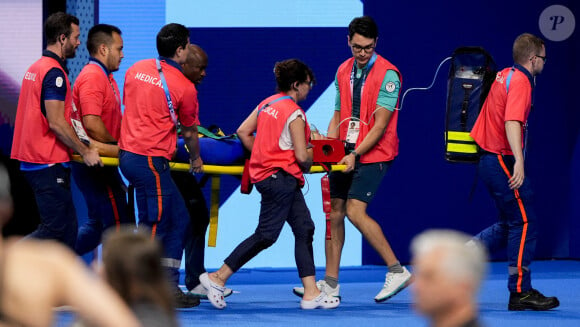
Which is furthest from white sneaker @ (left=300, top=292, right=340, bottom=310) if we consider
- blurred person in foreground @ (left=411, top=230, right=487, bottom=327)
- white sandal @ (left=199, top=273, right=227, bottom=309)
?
blurred person in foreground @ (left=411, top=230, right=487, bottom=327)

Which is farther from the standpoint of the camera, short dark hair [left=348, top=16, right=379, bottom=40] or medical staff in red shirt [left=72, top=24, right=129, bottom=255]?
short dark hair [left=348, top=16, right=379, bottom=40]

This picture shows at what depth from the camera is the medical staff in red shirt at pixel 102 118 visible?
6402 mm

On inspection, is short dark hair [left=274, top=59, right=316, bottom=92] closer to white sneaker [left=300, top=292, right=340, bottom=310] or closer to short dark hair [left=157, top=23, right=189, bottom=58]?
short dark hair [left=157, top=23, right=189, bottom=58]

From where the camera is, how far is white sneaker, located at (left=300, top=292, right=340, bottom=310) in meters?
6.68

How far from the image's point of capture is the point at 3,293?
2289 millimetres

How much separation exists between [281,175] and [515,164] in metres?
1.45

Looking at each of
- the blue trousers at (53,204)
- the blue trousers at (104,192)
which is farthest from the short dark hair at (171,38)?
the blue trousers at (53,204)

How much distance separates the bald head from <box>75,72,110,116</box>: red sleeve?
0.57 m

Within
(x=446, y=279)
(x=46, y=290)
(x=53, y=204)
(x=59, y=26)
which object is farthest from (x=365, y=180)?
→ (x=46, y=290)

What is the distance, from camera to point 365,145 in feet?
22.3

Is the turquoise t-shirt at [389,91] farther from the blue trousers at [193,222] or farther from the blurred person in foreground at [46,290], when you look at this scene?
the blurred person in foreground at [46,290]

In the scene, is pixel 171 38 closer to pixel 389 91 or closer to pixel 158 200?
pixel 158 200

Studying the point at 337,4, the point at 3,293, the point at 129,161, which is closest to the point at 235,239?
the point at 337,4

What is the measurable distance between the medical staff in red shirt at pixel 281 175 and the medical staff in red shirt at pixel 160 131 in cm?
40
